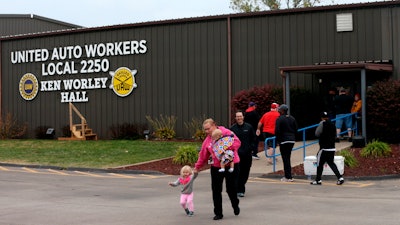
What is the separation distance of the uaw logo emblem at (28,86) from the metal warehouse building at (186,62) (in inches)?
2.0

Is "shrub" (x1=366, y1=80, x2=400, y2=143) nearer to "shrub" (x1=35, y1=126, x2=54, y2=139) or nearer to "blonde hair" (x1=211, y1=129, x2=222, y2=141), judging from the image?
"blonde hair" (x1=211, y1=129, x2=222, y2=141)

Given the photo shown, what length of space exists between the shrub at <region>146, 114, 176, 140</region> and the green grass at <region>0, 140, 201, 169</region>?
5.69 feet

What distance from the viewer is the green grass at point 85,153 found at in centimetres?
2131

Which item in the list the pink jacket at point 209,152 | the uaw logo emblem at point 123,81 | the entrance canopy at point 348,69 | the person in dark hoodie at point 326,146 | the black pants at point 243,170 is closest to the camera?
the pink jacket at point 209,152

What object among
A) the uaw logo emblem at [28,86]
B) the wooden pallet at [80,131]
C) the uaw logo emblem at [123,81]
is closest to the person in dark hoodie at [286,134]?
the uaw logo emblem at [123,81]

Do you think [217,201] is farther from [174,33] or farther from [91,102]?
[91,102]

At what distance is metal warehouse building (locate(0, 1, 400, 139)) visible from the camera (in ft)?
83.6

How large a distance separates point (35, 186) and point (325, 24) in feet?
47.6

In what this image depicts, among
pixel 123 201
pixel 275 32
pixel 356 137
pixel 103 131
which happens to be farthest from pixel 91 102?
pixel 123 201

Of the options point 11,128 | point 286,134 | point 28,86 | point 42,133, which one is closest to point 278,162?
point 286,134

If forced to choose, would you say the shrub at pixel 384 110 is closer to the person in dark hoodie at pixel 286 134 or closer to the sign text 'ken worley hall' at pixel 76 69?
the person in dark hoodie at pixel 286 134

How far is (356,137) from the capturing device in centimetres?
2138

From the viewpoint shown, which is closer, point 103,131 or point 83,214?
point 83,214

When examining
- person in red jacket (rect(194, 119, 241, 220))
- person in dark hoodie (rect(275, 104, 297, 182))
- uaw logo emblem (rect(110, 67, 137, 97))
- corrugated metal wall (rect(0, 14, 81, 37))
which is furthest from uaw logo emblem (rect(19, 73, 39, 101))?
person in red jacket (rect(194, 119, 241, 220))
